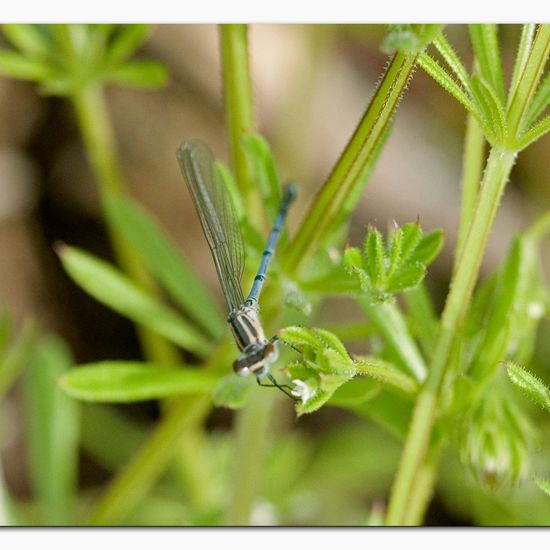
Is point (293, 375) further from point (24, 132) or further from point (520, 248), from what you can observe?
point (24, 132)

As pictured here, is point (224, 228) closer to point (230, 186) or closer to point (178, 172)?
point (230, 186)

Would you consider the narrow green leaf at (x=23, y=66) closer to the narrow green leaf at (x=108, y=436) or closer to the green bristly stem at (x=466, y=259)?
the green bristly stem at (x=466, y=259)

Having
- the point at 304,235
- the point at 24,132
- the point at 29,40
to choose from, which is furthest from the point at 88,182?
the point at 304,235

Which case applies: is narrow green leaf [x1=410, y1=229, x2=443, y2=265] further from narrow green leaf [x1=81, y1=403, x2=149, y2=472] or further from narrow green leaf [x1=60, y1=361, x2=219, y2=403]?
narrow green leaf [x1=81, y1=403, x2=149, y2=472]

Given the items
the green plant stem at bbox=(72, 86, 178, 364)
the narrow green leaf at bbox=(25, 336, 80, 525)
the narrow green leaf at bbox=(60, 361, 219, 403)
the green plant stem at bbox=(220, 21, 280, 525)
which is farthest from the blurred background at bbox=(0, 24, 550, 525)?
the narrow green leaf at bbox=(60, 361, 219, 403)

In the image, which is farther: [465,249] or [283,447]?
[283,447]

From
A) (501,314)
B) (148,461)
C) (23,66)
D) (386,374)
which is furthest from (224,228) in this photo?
(23,66)

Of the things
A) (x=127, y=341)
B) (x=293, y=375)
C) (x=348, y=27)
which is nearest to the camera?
(x=293, y=375)
